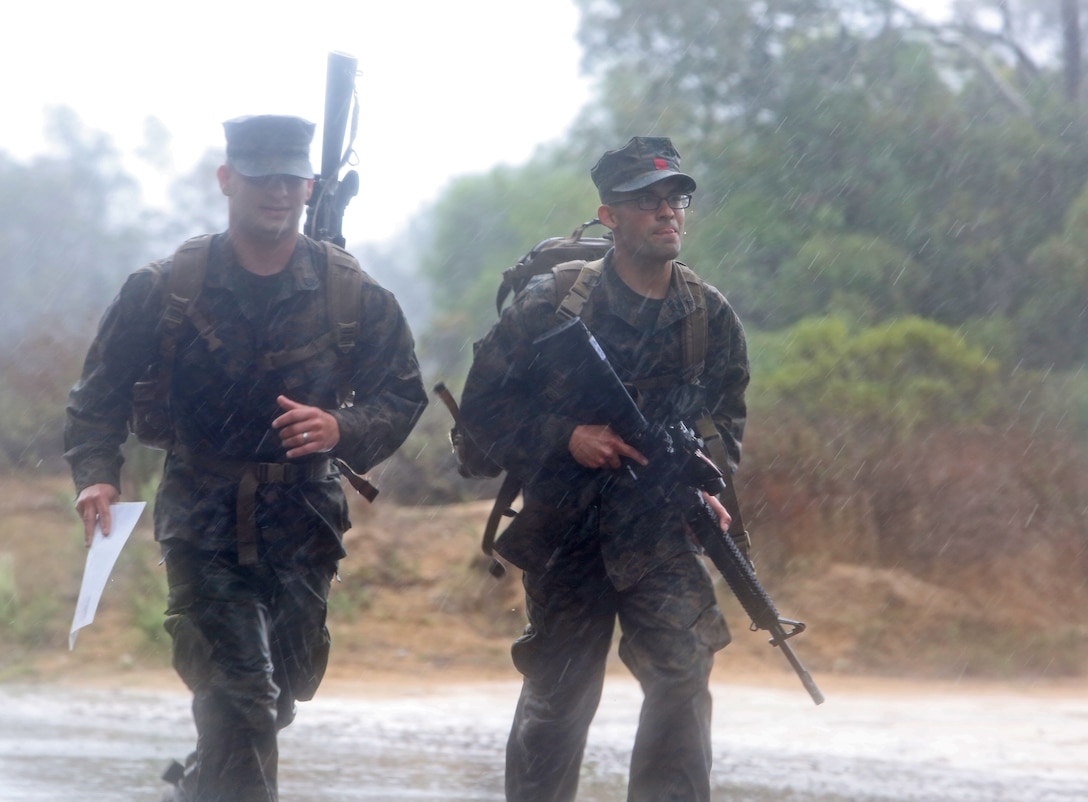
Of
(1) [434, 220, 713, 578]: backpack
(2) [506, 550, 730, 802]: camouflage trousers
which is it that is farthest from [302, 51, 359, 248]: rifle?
(2) [506, 550, 730, 802]: camouflage trousers

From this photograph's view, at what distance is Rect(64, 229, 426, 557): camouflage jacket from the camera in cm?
419

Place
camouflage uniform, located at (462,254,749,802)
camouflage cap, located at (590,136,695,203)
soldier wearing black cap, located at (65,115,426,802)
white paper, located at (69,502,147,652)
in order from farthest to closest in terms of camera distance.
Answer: camouflage cap, located at (590,136,695,203)
camouflage uniform, located at (462,254,749,802)
soldier wearing black cap, located at (65,115,426,802)
white paper, located at (69,502,147,652)

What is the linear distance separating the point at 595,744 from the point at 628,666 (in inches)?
123

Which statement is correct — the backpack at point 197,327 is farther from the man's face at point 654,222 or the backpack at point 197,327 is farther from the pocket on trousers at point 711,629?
the pocket on trousers at point 711,629

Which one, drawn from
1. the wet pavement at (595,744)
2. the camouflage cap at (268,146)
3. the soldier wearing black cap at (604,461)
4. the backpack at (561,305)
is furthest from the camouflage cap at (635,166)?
the wet pavement at (595,744)

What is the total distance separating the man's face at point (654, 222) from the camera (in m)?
4.36

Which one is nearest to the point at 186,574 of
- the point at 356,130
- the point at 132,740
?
the point at 356,130

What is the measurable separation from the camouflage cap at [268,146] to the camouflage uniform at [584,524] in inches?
30.5

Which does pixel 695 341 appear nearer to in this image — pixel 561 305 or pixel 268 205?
pixel 561 305

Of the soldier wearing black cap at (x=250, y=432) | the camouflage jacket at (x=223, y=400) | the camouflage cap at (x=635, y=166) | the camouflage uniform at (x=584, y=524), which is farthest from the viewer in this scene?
the camouflage cap at (x=635, y=166)

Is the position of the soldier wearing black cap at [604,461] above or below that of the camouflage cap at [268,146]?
below

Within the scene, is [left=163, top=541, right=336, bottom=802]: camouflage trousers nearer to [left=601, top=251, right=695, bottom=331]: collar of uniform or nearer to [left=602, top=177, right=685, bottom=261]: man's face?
[left=601, top=251, right=695, bottom=331]: collar of uniform

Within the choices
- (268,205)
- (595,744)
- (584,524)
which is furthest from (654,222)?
(595,744)

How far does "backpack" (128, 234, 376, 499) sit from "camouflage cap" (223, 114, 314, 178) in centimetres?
26
